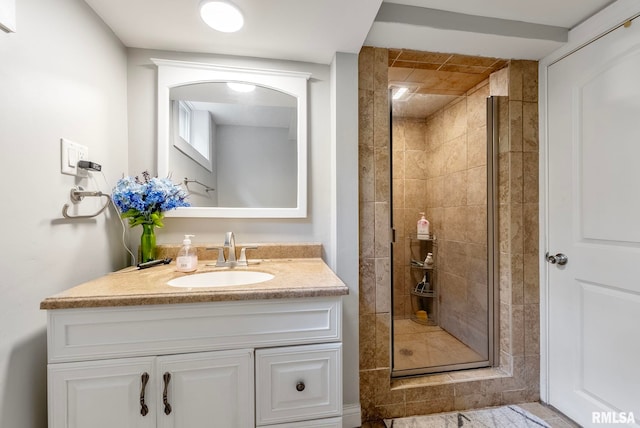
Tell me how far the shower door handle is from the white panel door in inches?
0.7

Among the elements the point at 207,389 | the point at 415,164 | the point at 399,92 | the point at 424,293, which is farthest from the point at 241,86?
the point at 424,293

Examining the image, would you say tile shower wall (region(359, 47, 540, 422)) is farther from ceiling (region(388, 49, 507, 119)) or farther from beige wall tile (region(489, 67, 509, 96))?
ceiling (region(388, 49, 507, 119))

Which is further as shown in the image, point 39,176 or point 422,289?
point 422,289

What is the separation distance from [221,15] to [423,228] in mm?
1957

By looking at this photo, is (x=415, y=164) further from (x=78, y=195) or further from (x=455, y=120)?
(x=78, y=195)

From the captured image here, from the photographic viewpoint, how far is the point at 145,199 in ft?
3.89

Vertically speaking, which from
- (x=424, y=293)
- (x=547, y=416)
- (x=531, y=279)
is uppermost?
(x=531, y=279)

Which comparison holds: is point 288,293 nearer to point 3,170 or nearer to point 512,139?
point 3,170

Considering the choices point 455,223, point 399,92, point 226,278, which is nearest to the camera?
point 226,278

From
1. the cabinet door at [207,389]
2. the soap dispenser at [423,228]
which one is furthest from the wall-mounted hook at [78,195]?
the soap dispenser at [423,228]

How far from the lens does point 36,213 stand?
868 mm

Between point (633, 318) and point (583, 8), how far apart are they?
1.50m

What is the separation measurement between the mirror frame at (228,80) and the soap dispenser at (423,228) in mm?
1191

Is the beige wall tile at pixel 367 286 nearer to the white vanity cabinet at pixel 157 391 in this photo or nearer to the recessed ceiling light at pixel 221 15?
the white vanity cabinet at pixel 157 391
